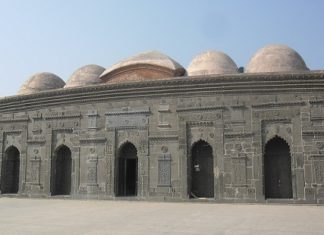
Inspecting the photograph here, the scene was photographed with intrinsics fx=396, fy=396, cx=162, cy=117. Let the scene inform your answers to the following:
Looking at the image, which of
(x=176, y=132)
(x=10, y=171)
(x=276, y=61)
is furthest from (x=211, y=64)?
(x=10, y=171)

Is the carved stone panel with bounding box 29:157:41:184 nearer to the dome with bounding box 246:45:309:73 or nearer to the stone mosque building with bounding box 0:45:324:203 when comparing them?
the stone mosque building with bounding box 0:45:324:203

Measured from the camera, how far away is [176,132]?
13.5 metres

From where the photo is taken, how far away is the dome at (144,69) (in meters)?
15.8

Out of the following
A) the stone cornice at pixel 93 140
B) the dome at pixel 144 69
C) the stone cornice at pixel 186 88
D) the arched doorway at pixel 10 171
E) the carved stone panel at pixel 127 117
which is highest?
the dome at pixel 144 69

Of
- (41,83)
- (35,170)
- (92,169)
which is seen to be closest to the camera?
(92,169)

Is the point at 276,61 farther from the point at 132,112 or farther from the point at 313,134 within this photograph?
the point at 132,112

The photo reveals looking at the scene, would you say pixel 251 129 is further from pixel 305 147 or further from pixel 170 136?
pixel 170 136

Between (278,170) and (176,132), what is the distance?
3.55 metres

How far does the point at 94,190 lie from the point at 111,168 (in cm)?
103

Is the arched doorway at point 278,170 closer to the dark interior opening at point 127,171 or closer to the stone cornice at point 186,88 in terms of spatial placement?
the stone cornice at point 186,88

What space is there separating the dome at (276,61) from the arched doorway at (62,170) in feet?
26.8

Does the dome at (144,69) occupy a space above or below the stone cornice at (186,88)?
above

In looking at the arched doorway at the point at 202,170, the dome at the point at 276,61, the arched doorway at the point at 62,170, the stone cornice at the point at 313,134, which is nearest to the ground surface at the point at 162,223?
the stone cornice at the point at 313,134

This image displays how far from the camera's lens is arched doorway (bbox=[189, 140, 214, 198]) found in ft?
44.2
